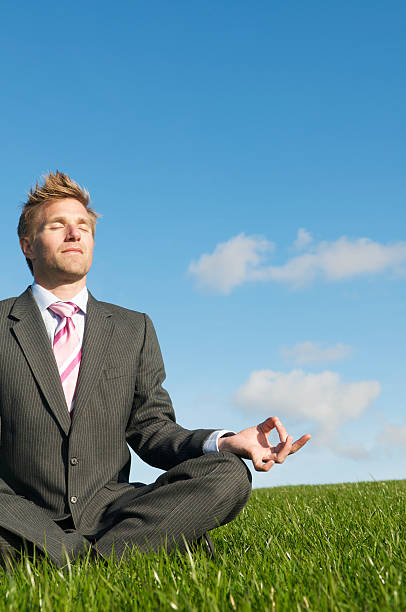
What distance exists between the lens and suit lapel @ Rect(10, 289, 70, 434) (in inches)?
181

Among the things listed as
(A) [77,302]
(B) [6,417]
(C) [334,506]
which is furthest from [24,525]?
(C) [334,506]

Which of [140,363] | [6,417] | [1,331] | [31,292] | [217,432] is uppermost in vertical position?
[31,292]

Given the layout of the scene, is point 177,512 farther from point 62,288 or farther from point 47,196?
point 47,196

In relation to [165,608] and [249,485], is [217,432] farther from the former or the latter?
[165,608]

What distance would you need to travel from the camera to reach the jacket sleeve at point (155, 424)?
4.79m

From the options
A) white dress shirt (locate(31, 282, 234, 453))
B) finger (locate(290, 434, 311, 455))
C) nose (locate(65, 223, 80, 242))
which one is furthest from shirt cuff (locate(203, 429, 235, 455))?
nose (locate(65, 223, 80, 242))

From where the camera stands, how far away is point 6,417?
4.70m

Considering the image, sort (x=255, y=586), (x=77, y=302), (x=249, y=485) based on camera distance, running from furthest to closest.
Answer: (x=77, y=302), (x=249, y=485), (x=255, y=586)

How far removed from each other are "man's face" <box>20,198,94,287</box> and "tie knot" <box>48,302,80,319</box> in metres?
0.21

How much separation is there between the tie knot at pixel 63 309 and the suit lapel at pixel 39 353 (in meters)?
0.14

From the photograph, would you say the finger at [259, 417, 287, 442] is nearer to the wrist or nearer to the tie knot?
the wrist

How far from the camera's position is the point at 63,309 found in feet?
16.6

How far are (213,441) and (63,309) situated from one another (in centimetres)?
161

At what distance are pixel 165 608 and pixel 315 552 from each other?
Answer: 5.29 ft
